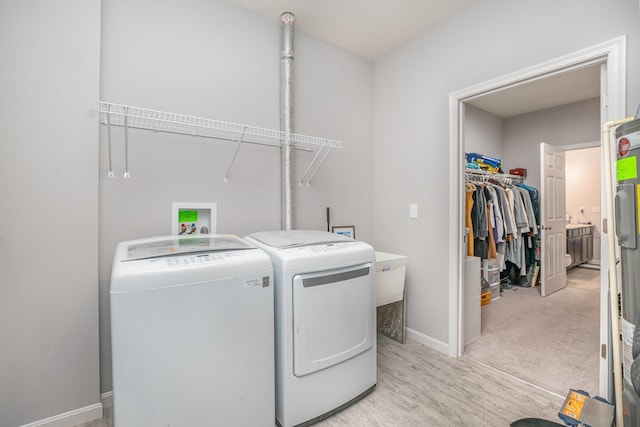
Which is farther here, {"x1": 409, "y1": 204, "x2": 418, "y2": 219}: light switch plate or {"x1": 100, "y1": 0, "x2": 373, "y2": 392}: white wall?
{"x1": 409, "y1": 204, "x2": 418, "y2": 219}: light switch plate

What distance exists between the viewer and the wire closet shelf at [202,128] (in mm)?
1661

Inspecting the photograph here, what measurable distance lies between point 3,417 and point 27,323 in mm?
456

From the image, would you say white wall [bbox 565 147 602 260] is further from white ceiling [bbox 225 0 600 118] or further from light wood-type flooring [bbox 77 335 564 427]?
light wood-type flooring [bbox 77 335 564 427]

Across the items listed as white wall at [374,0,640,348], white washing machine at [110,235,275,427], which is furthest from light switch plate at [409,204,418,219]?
white washing machine at [110,235,275,427]

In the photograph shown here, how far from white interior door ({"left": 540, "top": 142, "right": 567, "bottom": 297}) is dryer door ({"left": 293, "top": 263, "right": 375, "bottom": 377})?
3.37 meters

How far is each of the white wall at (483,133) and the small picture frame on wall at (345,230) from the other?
7.81 ft

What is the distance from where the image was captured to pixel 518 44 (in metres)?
1.95

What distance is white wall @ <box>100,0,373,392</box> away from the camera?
177 cm

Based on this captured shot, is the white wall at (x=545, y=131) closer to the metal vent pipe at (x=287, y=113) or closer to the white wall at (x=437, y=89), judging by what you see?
the white wall at (x=437, y=89)

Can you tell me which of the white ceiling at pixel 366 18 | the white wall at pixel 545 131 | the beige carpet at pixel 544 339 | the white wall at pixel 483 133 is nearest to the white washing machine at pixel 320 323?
the beige carpet at pixel 544 339

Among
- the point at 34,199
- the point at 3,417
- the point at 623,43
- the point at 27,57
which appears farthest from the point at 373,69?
the point at 3,417

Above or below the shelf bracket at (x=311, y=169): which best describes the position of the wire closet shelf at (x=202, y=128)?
above

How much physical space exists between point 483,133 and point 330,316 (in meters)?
4.24

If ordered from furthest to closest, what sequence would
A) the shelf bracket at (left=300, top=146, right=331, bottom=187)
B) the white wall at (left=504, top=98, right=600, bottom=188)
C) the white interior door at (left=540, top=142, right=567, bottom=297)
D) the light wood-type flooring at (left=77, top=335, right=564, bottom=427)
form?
the white wall at (left=504, top=98, right=600, bottom=188) → the white interior door at (left=540, top=142, right=567, bottom=297) → the shelf bracket at (left=300, top=146, right=331, bottom=187) → the light wood-type flooring at (left=77, top=335, right=564, bottom=427)
